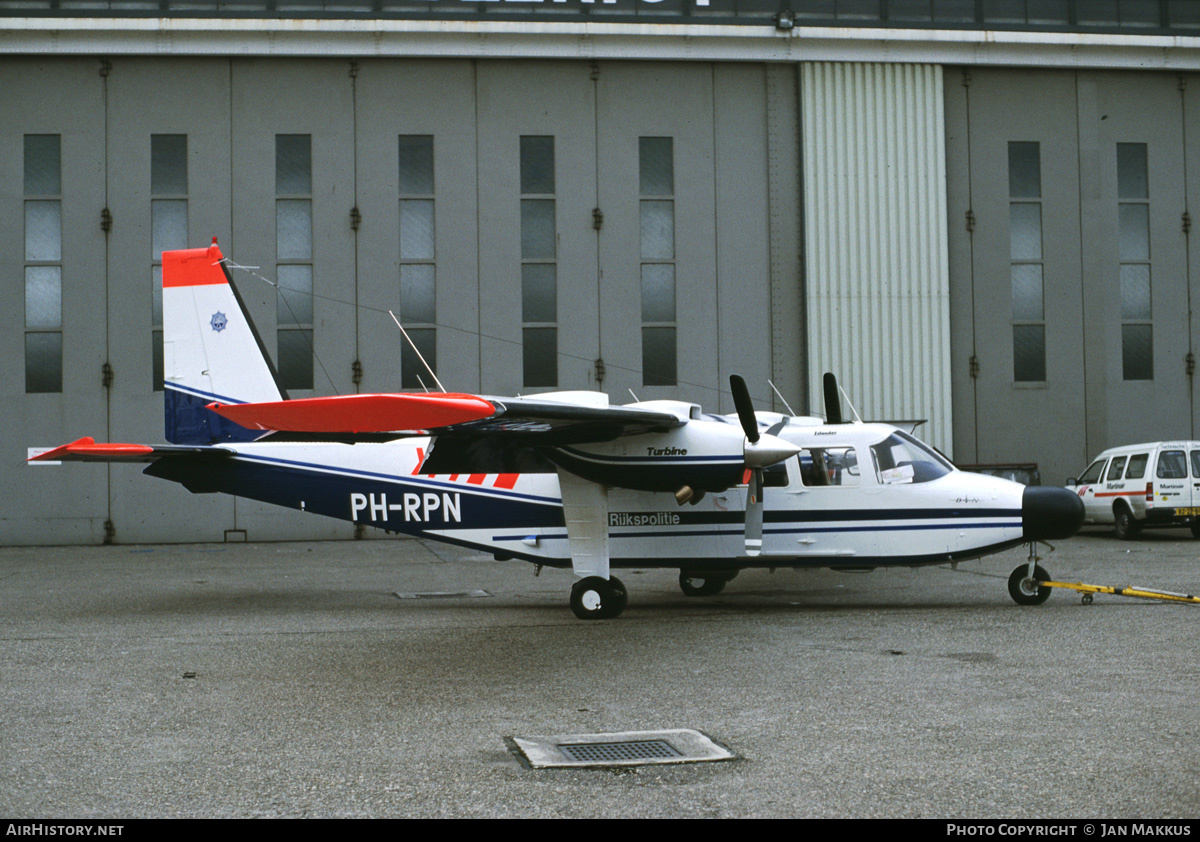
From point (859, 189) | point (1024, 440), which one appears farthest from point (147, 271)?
point (1024, 440)

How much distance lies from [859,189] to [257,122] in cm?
1259

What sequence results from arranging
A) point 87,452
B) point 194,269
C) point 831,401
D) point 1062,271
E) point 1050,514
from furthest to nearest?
point 1062,271 < point 194,269 < point 831,401 < point 1050,514 < point 87,452

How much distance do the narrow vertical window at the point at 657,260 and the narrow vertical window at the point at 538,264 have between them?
6.14 ft

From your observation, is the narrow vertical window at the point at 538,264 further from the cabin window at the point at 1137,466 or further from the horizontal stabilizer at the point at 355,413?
the horizontal stabilizer at the point at 355,413

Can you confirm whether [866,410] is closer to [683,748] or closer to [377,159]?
[377,159]

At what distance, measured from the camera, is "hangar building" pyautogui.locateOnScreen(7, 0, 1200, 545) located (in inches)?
869

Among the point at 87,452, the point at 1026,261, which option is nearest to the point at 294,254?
the point at 87,452

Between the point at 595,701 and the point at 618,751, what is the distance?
1.39 metres

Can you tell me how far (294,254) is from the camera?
22578mm

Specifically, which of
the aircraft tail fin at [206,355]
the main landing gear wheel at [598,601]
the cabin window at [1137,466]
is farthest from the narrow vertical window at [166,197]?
the cabin window at [1137,466]

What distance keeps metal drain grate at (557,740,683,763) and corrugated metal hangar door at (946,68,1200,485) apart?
18843mm

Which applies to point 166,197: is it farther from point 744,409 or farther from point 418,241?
point 744,409

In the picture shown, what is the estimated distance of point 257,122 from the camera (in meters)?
22.5

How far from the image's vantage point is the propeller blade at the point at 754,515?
11750 mm
